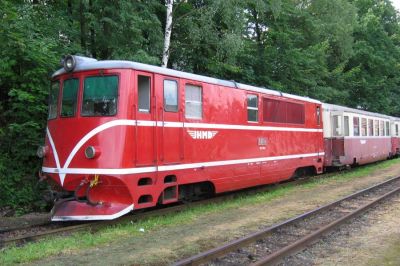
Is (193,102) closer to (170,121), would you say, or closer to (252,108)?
(170,121)

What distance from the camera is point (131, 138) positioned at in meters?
8.94

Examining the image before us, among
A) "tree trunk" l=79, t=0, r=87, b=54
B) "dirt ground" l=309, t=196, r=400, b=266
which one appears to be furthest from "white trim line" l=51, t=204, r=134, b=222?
"tree trunk" l=79, t=0, r=87, b=54

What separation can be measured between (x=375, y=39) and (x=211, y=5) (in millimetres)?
28218

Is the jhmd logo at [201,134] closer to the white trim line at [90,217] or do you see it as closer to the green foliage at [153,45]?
the white trim line at [90,217]

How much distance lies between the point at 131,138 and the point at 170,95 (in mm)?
1513

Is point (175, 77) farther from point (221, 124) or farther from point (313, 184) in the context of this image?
point (313, 184)

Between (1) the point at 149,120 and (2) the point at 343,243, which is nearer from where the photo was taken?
(2) the point at 343,243

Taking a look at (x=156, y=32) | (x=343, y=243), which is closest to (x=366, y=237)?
(x=343, y=243)

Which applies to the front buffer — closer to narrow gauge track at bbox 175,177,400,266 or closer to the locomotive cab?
the locomotive cab

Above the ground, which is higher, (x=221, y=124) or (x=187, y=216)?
(x=221, y=124)

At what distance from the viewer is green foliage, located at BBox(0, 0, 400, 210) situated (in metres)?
11.9

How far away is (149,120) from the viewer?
936cm

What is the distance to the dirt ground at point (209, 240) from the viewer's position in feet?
22.0

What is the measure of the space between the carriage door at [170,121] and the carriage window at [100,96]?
0.98m
